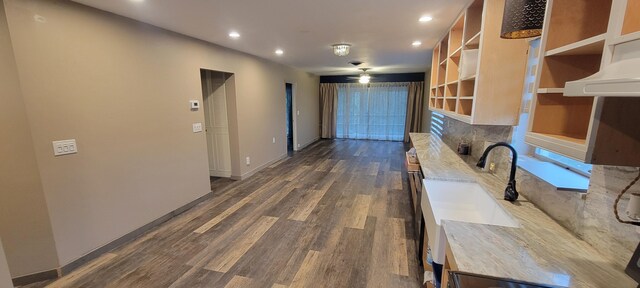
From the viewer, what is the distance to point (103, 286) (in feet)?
6.73

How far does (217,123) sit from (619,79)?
4.77 metres

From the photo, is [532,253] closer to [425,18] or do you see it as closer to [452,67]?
[425,18]

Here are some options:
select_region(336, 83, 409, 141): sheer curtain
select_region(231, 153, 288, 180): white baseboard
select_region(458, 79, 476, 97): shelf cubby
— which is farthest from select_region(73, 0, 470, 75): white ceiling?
select_region(336, 83, 409, 141): sheer curtain

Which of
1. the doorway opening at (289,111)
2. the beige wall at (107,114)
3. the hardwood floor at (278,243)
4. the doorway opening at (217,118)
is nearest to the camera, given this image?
the beige wall at (107,114)

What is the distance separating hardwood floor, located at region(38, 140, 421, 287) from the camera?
2.14 metres

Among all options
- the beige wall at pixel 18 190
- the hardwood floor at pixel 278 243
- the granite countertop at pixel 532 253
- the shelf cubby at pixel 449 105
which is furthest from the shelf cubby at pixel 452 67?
the beige wall at pixel 18 190

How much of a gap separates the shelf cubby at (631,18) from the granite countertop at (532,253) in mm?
808

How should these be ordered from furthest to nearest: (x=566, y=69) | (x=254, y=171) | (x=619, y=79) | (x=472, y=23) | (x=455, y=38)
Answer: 1. (x=254, y=171)
2. (x=455, y=38)
3. (x=472, y=23)
4. (x=566, y=69)
5. (x=619, y=79)

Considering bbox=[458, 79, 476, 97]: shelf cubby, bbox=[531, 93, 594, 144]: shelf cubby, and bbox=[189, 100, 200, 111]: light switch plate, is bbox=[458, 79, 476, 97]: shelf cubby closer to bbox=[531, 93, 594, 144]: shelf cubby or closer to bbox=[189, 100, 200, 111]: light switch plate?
bbox=[531, 93, 594, 144]: shelf cubby

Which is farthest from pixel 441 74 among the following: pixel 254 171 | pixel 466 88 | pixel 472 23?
pixel 254 171

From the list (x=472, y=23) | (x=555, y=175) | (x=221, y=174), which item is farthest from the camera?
(x=221, y=174)

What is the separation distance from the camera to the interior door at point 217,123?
4.39 meters

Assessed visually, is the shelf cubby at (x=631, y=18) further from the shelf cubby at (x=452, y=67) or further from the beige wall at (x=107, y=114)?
the beige wall at (x=107, y=114)

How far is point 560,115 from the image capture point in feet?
3.30
